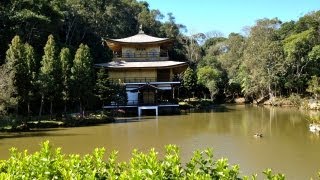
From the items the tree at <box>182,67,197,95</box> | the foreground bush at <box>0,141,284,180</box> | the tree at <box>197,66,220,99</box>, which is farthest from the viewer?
the tree at <box>197,66,220,99</box>

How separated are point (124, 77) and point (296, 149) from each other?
24.9 meters

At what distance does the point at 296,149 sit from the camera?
52.5 feet

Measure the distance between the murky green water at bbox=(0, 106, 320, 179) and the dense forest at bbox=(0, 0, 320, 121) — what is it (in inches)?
169

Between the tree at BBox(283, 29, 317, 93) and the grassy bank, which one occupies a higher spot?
the tree at BBox(283, 29, 317, 93)

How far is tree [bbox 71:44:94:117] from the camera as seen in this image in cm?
2830

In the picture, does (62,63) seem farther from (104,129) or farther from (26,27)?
(26,27)

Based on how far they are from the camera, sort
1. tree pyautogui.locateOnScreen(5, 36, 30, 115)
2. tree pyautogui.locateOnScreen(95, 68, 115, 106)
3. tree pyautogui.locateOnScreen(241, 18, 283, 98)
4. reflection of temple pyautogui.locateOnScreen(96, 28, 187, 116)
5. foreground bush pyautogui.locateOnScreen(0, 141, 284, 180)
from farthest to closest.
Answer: tree pyautogui.locateOnScreen(241, 18, 283, 98)
reflection of temple pyautogui.locateOnScreen(96, 28, 187, 116)
tree pyautogui.locateOnScreen(95, 68, 115, 106)
tree pyautogui.locateOnScreen(5, 36, 30, 115)
foreground bush pyautogui.locateOnScreen(0, 141, 284, 180)

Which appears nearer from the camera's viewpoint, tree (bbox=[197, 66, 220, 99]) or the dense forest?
the dense forest

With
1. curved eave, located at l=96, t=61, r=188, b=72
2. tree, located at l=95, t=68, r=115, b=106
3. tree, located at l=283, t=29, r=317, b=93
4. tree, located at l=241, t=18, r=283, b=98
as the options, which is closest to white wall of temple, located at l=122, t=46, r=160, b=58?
curved eave, located at l=96, t=61, r=188, b=72

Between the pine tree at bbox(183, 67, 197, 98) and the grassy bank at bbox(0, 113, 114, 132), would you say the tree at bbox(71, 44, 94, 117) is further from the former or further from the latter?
the pine tree at bbox(183, 67, 197, 98)

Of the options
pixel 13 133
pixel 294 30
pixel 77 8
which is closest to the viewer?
pixel 13 133

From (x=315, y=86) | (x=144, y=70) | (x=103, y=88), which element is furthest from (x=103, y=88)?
(x=315, y=86)

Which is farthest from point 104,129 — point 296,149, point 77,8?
point 77,8

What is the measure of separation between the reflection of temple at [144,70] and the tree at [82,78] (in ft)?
18.0
